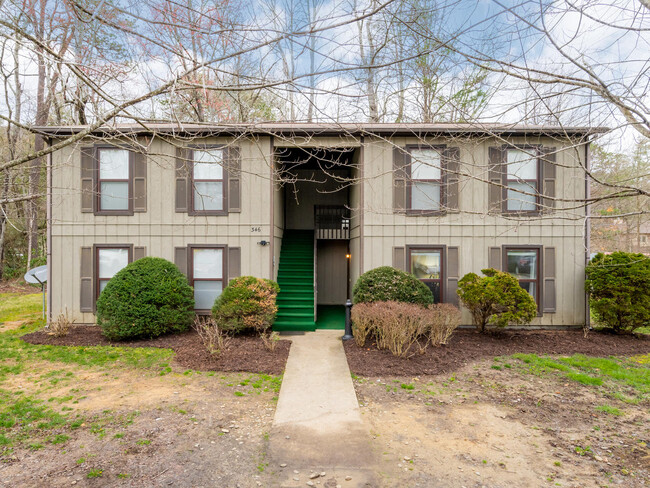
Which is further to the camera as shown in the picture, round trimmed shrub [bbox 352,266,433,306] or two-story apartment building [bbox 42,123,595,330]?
two-story apartment building [bbox 42,123,595,330]

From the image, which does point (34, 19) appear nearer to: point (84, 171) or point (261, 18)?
point (261, 18)

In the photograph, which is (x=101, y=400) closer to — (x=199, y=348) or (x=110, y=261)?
(x=199, y=348)

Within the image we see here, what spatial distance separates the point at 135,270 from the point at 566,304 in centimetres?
1008

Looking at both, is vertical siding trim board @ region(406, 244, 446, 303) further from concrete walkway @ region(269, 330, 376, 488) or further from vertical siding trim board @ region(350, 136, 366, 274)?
concrete walkway @ region(269, 330, 376, 488)

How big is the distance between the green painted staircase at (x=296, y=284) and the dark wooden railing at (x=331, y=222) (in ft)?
2.17

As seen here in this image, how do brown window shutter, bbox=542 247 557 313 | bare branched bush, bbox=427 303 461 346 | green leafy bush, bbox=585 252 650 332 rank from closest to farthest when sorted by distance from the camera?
bare branched bush, bbox=427 303 461 346 < green leafy bush, bbox=585 252 650 332 < brown window shutter, bbox=542 247 557 313

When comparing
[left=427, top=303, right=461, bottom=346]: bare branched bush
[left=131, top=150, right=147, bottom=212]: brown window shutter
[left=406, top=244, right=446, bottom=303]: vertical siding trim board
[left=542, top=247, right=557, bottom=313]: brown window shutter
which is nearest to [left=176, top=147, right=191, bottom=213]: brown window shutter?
[left=131, top=150, right=147, bottom=212]: brown window shutter

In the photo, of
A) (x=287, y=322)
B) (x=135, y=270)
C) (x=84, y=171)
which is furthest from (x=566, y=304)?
(x=84, y=171)

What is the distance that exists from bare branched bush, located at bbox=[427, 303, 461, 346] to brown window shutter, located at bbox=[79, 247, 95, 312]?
26.0 feet

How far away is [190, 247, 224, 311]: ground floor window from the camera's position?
8.46m

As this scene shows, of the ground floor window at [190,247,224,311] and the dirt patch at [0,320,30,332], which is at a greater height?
the ground floor window at [190,247,224,311]

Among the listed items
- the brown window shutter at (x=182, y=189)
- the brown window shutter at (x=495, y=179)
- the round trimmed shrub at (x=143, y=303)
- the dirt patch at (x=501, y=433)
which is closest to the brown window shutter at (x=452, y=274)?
the brown window shutter at (x=495, y=179)

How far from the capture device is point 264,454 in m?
3.38

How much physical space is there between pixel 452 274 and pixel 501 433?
4858mm
